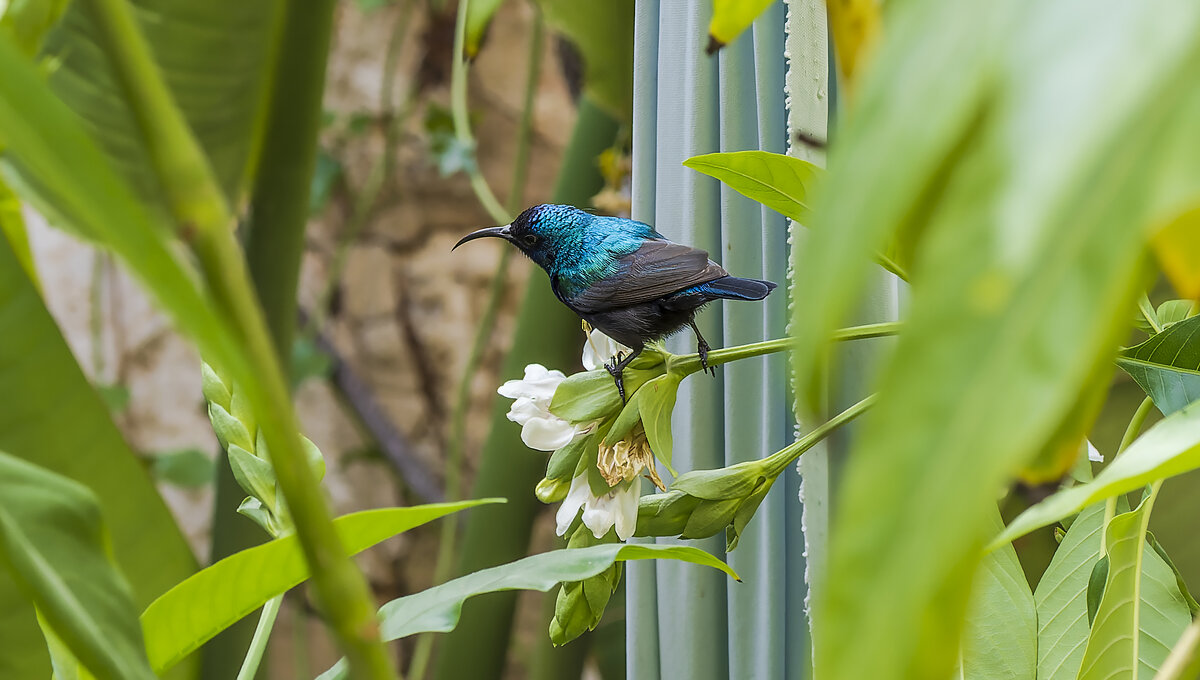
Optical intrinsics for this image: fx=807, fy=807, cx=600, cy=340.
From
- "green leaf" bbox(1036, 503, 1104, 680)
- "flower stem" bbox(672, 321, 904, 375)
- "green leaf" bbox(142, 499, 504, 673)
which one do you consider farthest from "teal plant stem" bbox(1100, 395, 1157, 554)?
"green leaf" bbox(142, 499, 504, 673)

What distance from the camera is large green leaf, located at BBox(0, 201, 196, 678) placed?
467 millimetres

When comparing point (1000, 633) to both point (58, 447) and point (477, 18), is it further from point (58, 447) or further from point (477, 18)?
point (58, 447)

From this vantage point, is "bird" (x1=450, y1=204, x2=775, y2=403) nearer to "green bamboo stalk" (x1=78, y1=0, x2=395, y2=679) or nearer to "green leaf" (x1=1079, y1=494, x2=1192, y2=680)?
"green leaf" (x1=1079, y1=494, x2=1192, y2=680)

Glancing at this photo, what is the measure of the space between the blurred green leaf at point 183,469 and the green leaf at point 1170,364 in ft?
4.82

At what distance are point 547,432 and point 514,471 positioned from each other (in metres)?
0.49

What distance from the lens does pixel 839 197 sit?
70 mm

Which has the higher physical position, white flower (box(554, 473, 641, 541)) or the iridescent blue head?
the iridescent blue head

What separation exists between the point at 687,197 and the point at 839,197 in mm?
526

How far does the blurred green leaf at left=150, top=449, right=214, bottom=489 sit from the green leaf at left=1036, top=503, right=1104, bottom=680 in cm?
140

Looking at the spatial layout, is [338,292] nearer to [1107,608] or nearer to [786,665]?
[786,665]

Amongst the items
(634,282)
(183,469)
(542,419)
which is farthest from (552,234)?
(183,469)

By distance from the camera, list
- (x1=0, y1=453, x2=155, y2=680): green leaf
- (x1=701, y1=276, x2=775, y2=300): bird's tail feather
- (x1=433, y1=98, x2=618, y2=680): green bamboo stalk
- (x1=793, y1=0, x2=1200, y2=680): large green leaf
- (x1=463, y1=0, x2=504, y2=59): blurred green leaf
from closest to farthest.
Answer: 1. (x1=793, y1=0, x2=1200, y2=680): large green leaf
2. (x1=0, y1=453, x2=155, y2=680): green leaf
3. (x1=463, y1=0, x2=504, y2=59): blurred green leaf
4. (x1=701, y1=276, x2=775, y2=300): bird's tail feather
5. (x1=433, y1=98, x2=618, y2=680): green bamboo stalk

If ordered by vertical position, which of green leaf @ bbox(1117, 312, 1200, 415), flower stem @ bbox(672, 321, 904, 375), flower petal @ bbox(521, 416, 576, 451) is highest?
flower stem @ bbox(672, 321, 904, 375)

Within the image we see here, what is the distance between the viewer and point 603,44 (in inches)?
32.9
